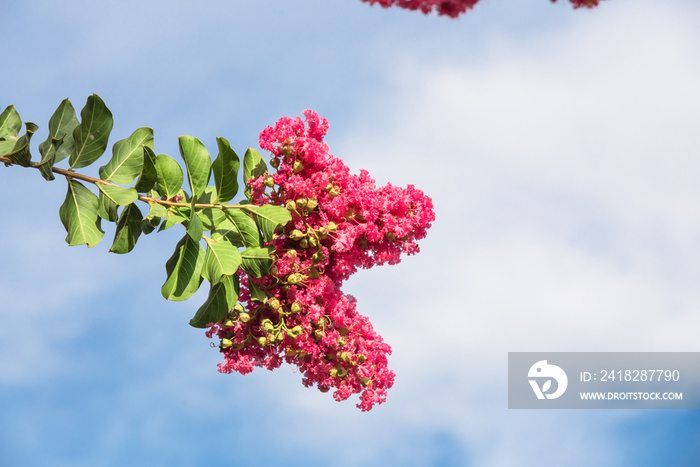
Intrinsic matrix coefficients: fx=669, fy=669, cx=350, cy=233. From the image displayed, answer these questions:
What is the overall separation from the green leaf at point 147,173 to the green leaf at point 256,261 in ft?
2.35

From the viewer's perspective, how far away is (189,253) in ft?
13.7

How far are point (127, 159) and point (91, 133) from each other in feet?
0.85

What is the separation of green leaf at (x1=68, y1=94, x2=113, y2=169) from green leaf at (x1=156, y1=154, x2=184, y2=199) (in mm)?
369

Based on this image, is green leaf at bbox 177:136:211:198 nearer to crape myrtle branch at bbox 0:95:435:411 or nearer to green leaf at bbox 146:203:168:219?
crape myrtle branch at bbox 0:95:435:411

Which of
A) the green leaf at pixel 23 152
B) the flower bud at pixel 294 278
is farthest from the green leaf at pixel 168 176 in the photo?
the flower bud at pixel 294 278

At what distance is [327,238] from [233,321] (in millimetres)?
838

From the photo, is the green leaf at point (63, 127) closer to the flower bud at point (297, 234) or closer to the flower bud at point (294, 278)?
the flower bud at point (297, 234)

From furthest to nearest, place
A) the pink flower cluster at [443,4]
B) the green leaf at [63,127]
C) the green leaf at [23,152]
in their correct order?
1. the green leaf at [63,127]
2. the green leaf at [23,152]
3. the pink flower cluster at [443,4]

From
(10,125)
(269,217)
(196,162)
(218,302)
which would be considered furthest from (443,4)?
(10,125)

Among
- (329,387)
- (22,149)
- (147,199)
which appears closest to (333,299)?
(329,387)

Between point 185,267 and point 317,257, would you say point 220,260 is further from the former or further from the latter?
point 317,257

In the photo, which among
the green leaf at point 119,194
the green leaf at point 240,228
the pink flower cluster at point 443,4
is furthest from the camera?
the green leaf at point 240,228

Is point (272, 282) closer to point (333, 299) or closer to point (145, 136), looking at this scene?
point (333, 299)

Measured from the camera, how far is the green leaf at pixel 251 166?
14.8ft
